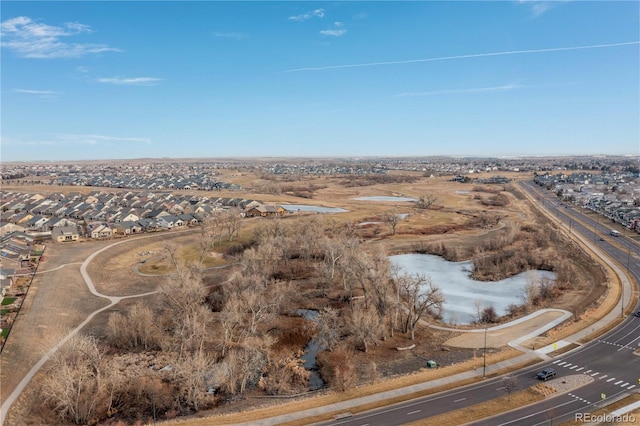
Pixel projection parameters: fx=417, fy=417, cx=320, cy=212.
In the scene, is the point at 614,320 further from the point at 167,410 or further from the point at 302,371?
the point at 167,410

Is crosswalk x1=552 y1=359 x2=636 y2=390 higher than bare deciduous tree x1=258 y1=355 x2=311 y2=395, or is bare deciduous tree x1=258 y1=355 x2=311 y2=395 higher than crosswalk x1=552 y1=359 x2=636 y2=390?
crosswalk x1=552 y1=359 x2=636 y2=390

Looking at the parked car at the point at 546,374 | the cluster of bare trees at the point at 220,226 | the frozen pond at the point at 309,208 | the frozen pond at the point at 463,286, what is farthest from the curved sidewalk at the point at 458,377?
the frozen pond at the point at 309,208

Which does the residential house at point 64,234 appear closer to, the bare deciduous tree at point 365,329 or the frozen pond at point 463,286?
the frozen pond at point 463,286

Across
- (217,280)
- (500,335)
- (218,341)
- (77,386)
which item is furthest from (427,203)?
(77,386)

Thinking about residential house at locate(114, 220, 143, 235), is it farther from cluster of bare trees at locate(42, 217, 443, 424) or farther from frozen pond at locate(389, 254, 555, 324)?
frozen pond at locate(389, 254, 555, 324)

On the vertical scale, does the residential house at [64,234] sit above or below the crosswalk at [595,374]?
above

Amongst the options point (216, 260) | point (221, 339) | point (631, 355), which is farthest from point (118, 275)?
point (631, 355)

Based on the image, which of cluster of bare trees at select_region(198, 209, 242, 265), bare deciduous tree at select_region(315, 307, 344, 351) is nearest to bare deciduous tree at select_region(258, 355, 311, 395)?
bare deciduous tree at select_region(315, 307, 344, 351)
